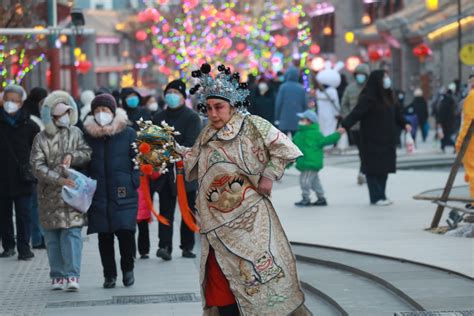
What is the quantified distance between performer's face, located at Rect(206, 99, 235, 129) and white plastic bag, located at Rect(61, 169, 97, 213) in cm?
268

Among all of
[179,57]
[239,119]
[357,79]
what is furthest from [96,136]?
[179,57]

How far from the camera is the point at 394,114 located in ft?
53.1

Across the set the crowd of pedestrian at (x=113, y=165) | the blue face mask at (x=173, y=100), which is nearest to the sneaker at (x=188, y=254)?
the crowd of pedestrian at (x=113, y=165)

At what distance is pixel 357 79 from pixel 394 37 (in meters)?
28.1

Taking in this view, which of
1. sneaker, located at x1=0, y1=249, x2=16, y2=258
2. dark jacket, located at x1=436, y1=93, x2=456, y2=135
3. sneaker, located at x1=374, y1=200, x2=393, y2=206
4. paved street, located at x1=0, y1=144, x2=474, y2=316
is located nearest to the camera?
paved street, located at x1=0, y1=144, x2=474, y2=316

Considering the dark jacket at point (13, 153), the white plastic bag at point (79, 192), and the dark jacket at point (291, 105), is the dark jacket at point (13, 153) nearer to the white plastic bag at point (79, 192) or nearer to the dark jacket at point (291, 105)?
the white plastic bag at point (79, 192)

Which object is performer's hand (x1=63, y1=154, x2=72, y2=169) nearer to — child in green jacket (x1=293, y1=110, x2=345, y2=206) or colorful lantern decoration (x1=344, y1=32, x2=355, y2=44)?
child in green jacket (x1=293, y1=110, x2=345, y2=206)

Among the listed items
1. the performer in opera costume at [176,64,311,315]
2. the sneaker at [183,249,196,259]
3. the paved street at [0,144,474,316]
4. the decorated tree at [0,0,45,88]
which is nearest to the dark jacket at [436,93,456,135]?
the decorated tree at [0,0,45,88]

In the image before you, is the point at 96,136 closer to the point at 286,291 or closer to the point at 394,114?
the point at 286,291

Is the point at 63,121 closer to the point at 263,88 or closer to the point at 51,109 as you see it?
the point at 51,109

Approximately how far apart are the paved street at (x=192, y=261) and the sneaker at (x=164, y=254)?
0.21ft

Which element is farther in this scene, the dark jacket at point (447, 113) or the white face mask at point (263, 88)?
the dark jacket at point (447, 113)

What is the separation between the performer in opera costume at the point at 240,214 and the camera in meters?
7.62

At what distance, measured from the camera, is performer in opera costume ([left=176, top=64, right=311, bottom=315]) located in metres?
7.62
